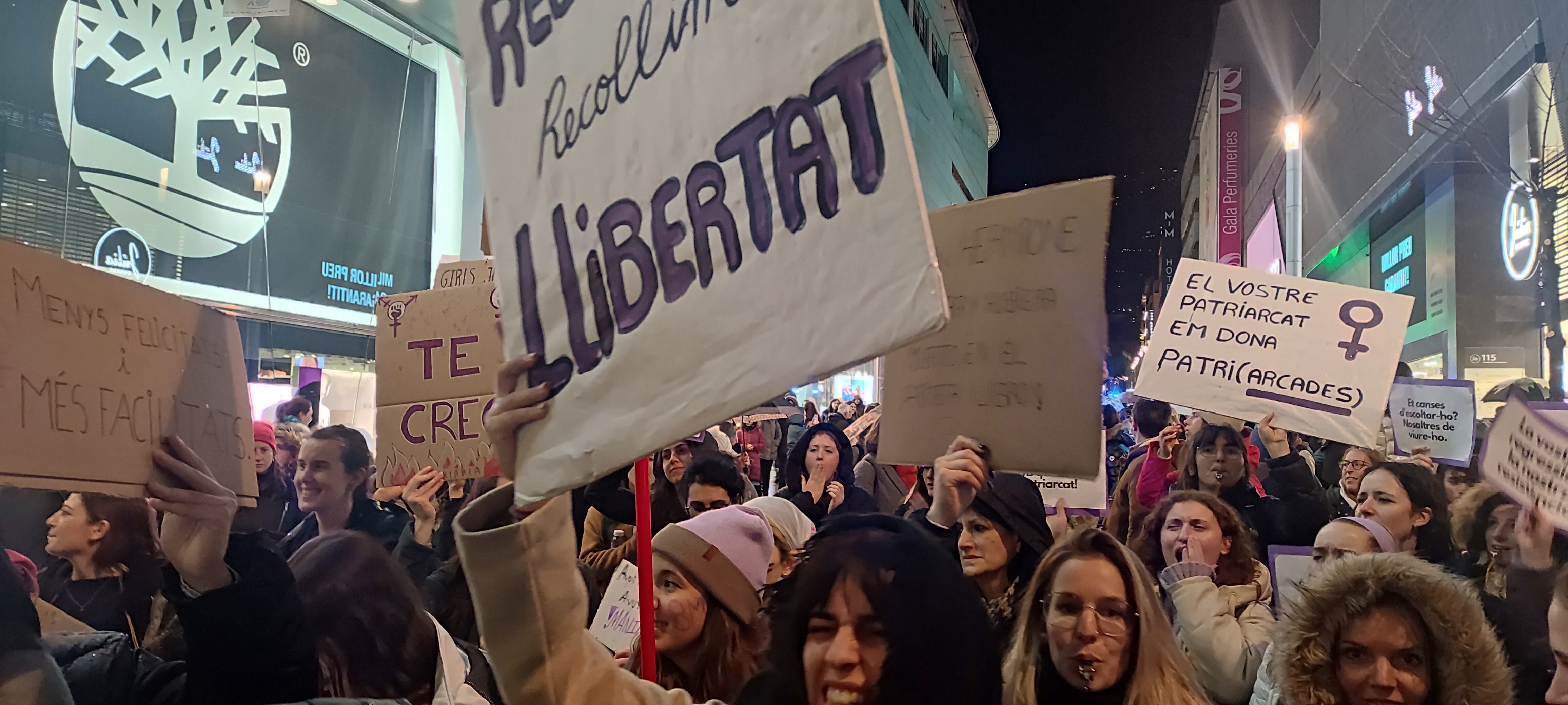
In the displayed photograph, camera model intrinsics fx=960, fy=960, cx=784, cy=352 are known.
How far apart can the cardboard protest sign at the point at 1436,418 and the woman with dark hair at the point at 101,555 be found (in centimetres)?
555

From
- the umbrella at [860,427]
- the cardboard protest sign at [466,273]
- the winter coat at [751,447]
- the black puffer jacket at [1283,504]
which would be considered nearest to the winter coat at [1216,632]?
the black puffer jacket at [1283,504]

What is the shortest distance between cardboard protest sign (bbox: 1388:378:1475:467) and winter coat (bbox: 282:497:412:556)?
493cm

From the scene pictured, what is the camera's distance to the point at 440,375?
10.3 ft

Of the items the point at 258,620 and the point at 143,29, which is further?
the point at 143,29

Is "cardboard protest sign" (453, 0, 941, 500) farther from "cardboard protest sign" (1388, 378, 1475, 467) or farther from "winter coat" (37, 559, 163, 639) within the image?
"cardboard protest sign" (1388, 378, 1475, 467)

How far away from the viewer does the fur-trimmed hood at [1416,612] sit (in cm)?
190

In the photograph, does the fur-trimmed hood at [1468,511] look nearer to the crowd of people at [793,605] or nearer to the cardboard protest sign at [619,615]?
the crowd of people at [793,605]

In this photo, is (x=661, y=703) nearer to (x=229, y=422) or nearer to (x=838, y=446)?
(x=229, y=422)

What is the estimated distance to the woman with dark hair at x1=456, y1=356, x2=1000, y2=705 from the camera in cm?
156

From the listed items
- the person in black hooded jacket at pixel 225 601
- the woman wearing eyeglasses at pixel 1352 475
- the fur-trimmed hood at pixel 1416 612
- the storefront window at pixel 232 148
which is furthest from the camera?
the storefront window at pixel 232 148

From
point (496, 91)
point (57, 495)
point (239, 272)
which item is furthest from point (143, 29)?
point (496, 91)

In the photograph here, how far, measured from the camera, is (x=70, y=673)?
1924mm

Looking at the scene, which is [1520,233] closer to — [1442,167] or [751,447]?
[1442,167]

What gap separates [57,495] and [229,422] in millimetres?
1591
